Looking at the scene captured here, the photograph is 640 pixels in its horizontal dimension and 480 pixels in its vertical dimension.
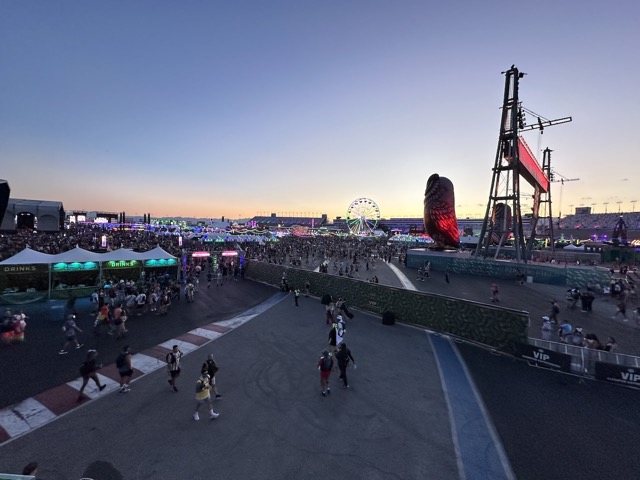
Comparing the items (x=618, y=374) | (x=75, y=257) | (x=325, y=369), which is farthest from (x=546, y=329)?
(x=75, y=257)

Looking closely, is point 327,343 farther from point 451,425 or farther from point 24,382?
point 24,382

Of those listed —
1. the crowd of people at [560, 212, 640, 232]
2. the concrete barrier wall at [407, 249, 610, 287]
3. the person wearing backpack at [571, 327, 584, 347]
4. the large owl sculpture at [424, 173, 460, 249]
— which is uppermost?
the crowd of people at [560, 212, 640, 232]

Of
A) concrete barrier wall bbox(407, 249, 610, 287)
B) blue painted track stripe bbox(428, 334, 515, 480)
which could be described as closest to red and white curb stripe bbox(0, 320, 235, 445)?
blue painted track stripe bbox(428, 334, 515, 480)

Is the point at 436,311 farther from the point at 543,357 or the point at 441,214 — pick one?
the point at 441,214

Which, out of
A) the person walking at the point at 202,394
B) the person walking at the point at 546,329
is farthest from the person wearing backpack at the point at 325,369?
the person walking at the point at 546,329

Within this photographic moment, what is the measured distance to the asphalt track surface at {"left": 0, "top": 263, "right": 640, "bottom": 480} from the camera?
5.47m

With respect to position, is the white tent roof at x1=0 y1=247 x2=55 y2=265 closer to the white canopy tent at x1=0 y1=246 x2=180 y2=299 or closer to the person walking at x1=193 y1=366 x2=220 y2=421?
the white canopy tent at x1=0 y1=246 x2=180 y2=299

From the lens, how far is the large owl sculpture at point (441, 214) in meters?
37.7

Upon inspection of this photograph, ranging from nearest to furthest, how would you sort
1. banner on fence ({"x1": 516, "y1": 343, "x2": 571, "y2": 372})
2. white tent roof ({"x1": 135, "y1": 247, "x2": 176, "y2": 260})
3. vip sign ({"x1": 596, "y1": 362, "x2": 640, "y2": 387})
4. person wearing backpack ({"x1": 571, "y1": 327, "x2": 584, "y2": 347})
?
1. vip sign ({"x1": 596, "y1": 362, "x2": 640, "y2": 387})
2. banner on fence ({"x1": 516, "y1": 343, "x2": 571, "y2": 372})
3. person wearing backpack ({"x1": 571, "y1": 327, "x2": 584, "y2": 347})
4. white tent roof ({"x1": 135, "y1": 247, "x2": 176, "y2": 260})

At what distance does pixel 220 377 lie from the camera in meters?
8.85

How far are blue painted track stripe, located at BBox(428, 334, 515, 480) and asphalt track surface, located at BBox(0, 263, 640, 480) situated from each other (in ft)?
0.10

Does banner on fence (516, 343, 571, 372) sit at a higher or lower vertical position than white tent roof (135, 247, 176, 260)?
lower

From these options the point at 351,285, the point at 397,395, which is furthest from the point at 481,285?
the point at 397,395

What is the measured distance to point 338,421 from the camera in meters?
6.82
